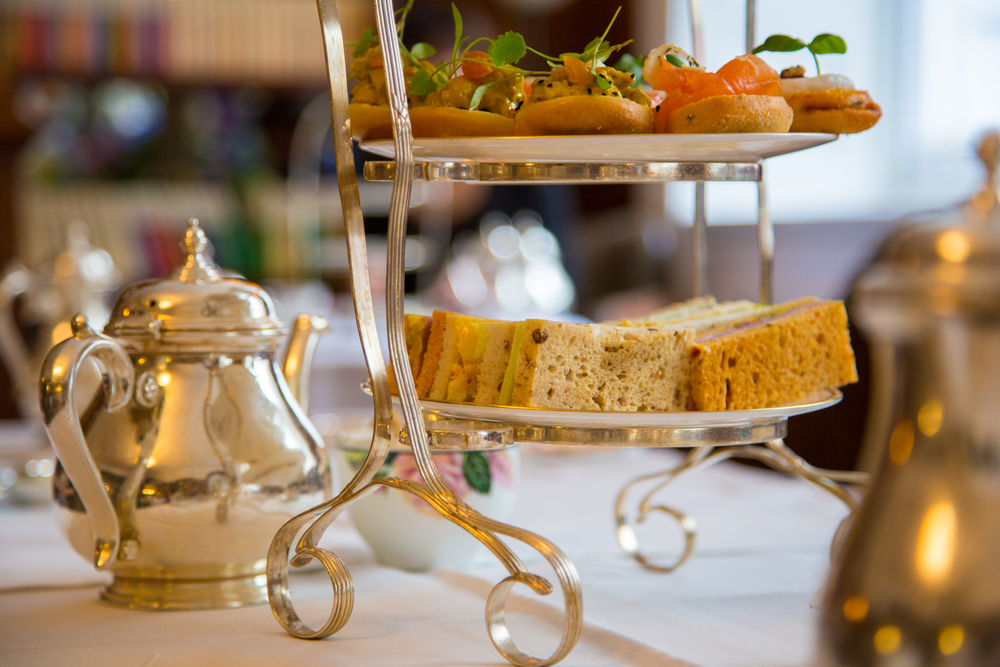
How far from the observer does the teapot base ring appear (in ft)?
2.38

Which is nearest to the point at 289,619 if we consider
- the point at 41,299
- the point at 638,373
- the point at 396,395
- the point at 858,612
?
the point at 396,395

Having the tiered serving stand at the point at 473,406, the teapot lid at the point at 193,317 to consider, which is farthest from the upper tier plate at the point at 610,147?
the teapot lid at the point at 193,317

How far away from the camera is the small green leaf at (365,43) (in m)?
0.75

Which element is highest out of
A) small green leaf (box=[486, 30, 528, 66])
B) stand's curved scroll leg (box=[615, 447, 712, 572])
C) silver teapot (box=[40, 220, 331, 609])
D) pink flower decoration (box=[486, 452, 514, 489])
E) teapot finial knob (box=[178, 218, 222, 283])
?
small green leaf (box=[486, 30, 528, 66])

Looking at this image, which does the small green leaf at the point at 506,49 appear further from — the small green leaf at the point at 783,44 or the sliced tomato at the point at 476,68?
the small green leaf at the point at 783,44

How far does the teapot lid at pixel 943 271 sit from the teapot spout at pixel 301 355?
1.92 feet

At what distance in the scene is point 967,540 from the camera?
0.37m

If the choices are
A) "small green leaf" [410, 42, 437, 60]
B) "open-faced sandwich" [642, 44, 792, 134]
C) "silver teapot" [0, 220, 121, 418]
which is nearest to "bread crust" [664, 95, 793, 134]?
"open-faced sandwich" [642, 44, 792, 134]

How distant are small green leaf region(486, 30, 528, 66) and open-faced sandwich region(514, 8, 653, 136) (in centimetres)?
2

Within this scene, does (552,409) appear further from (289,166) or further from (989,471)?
(289,166)

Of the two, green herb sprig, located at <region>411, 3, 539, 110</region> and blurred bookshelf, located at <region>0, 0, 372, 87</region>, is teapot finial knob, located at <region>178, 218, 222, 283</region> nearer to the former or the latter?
green herb sprig, located at <region>411, 3, 539, 110</region>

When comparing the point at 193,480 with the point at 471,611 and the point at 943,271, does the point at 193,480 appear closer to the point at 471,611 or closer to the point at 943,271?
the point at 471,611

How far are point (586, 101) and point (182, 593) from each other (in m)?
0.45

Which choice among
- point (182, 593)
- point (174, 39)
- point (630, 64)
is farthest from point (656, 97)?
point (174, 39)
